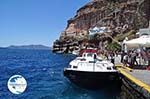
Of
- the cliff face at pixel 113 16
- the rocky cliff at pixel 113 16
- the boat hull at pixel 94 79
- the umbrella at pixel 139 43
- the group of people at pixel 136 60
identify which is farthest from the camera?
the cliff face at pixel 113 16

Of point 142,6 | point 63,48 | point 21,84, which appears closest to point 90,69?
point 21,84

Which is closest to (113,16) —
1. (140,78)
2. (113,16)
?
(113,16)

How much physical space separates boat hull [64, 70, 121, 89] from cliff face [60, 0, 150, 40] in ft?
265

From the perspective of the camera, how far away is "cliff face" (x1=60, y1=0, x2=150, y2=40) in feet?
378

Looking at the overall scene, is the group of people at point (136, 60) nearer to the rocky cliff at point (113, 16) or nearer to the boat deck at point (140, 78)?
the boat deck at point (140, 78)

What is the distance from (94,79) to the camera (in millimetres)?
23562

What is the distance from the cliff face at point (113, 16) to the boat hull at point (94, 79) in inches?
3175

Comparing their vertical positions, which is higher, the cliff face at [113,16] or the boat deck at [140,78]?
the cliff face at [113,16]

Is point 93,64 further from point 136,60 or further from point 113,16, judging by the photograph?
point 113,16

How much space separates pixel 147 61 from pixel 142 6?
9430cm

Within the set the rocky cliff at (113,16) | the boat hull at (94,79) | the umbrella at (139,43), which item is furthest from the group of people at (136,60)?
the rocky cliff at (113,16)

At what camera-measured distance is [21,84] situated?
1389cm

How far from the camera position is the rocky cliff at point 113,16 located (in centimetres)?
11381

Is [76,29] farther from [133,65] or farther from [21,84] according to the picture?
[21,84]
